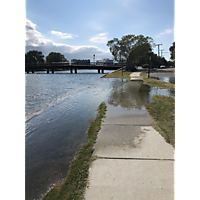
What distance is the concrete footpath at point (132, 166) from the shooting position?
3.11 m

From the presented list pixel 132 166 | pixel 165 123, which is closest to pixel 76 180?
pixel 132 166

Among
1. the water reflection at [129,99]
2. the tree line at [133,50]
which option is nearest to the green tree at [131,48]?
the tree line at [133,50]

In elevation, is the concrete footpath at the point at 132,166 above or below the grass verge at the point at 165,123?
below

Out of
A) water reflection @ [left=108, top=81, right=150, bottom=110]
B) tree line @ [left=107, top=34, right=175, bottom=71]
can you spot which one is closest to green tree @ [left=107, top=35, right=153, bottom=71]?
tree line @ [left=107, top=34, right=175, bottom=71]

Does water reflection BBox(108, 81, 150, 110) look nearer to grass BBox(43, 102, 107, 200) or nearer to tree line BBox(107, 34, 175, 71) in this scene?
grass BBox(43, 102, 107, 200)

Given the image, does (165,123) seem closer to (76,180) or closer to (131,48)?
(76,180)

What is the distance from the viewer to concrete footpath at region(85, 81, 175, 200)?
311 centimetres

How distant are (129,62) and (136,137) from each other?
3144 inches

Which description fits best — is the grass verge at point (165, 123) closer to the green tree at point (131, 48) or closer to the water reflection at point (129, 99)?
the water reflection at point (129, 99)
